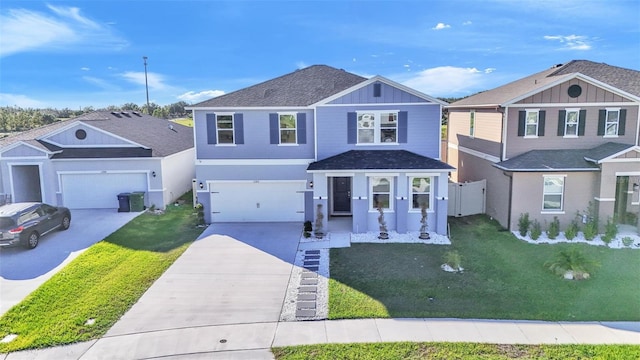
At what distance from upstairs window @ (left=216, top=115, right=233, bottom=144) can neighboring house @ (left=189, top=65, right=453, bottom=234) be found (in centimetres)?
4

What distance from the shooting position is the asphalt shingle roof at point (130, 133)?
19.8 m

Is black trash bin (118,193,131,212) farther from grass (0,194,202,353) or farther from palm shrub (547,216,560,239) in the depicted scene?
palm shrub (547,216,560,239)

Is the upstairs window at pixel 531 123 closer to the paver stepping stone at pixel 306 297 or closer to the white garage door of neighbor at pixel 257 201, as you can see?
the white garage door of neighbor at pixel 257 201

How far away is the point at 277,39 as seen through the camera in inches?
832

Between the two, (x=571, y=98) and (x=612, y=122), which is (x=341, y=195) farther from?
(x=612, y=122)

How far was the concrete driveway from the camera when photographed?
1119cm

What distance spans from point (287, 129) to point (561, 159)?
1078 centimetres

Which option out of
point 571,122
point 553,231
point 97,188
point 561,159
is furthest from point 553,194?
point 97,188

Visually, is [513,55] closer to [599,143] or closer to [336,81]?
[599,143]

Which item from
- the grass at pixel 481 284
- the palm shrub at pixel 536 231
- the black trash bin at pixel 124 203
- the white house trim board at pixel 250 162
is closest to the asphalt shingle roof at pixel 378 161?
the white house trim board at pixel 250 162

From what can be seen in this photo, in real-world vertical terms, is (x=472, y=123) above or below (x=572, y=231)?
above

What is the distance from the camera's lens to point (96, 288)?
36.3ft

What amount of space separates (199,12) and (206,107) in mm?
4034

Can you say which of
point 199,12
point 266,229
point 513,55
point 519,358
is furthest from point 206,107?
point 513,55
